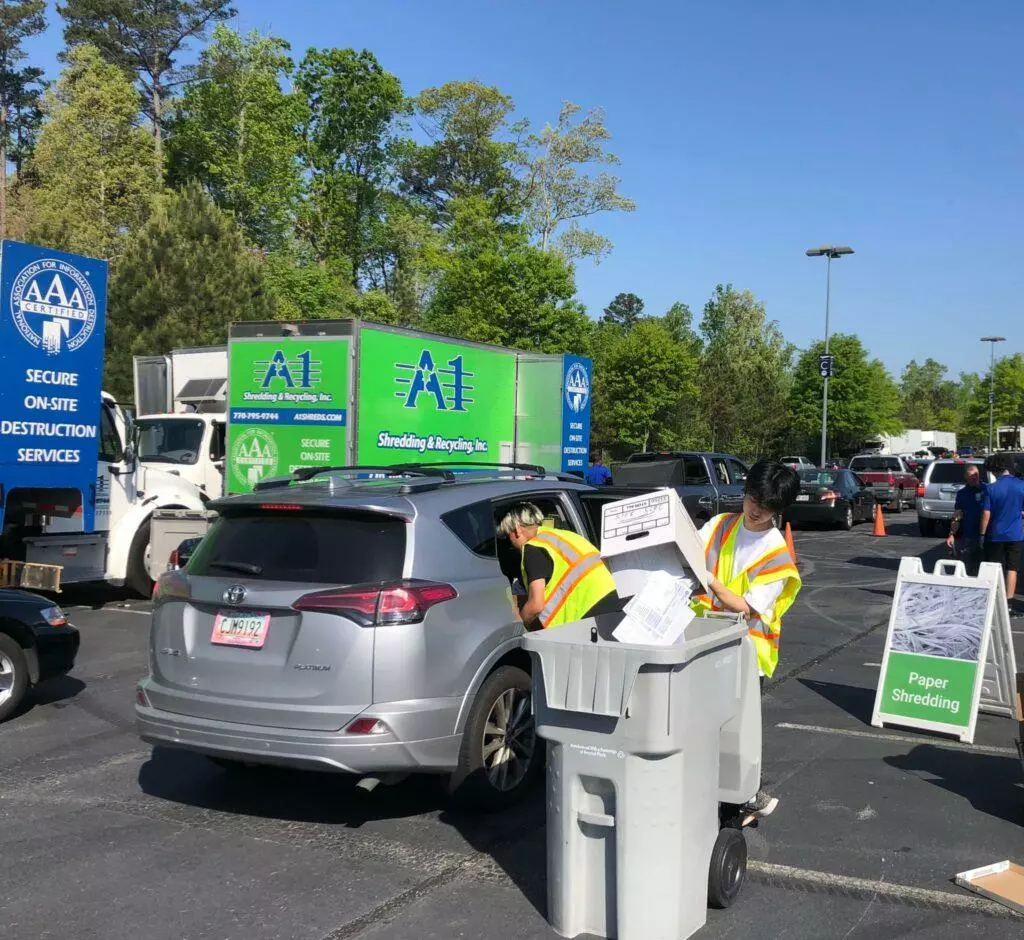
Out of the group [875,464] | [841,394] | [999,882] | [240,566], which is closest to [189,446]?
[240,566]

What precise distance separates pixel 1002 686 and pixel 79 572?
934 centimetres

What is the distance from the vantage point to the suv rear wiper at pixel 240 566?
16.0 ft

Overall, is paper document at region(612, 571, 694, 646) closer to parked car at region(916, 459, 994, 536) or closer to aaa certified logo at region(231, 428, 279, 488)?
aaa certified logo at region(231, 428, 279, 488)

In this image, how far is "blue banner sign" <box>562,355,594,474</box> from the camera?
16.2 metres

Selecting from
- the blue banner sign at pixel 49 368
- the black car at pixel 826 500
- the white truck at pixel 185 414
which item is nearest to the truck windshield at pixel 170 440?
the white truck at pixel 185 414

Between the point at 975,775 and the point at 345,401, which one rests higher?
the point at 345,401

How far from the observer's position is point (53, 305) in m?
Answer: 10.4

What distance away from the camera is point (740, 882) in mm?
4152

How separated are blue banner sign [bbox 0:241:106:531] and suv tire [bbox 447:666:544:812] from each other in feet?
23.1

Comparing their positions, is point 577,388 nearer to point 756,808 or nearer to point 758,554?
point 758,554

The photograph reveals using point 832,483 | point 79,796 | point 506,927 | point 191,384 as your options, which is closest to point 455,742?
point 506,927

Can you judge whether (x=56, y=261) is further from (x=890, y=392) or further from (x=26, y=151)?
A: (x=890, y=392)

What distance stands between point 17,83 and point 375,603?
5630 centimetres

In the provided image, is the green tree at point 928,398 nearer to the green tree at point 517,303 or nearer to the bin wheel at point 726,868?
the green tree at point 517,303
